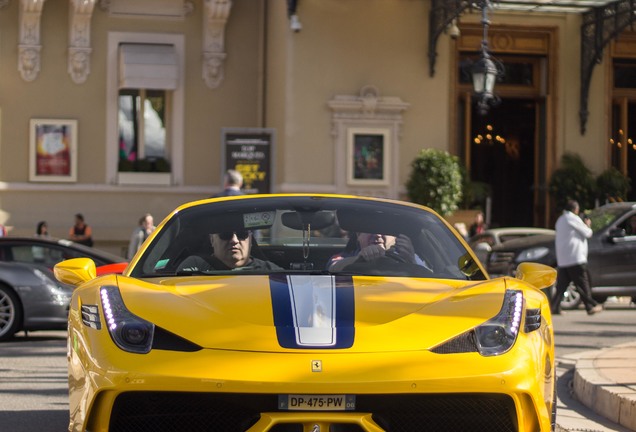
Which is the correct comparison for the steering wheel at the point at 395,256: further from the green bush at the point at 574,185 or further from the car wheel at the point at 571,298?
the green bush at the point at 574,185

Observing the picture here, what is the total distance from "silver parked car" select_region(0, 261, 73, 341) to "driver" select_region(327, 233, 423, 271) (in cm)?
864

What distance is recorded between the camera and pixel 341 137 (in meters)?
25.7

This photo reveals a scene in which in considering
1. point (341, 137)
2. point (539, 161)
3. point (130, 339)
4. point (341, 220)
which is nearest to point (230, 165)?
point (341, 137)

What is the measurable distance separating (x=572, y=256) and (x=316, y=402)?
14777 mm

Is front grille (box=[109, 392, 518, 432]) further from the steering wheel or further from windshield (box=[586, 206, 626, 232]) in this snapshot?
windshield (box=[586, 206, 626, 232])

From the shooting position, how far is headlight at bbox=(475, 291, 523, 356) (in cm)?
505

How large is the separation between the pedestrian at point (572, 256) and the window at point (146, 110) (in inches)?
419

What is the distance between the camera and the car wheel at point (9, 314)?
14.7 metres

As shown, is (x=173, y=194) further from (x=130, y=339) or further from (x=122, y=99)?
(x=130, y=339)

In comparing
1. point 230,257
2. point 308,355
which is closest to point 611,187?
point 230,257

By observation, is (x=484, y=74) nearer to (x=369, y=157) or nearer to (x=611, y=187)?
(x=369, y=157)

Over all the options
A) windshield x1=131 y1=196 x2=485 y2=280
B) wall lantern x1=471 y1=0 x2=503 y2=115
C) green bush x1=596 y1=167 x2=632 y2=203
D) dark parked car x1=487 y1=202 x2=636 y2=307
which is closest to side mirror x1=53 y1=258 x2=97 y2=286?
windshield x1=131 y1=196 x2=485 y2=280

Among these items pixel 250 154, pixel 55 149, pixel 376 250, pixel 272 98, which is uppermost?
pixel 272 98

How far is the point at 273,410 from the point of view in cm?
482
